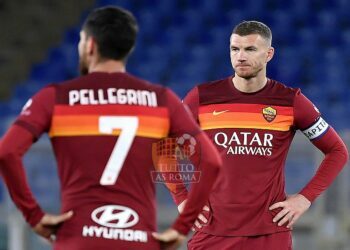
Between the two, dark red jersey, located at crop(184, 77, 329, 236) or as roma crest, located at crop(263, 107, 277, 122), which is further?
as roma crest, located at crop(263, 107, 277, 122)

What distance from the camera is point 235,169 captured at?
16.0ft

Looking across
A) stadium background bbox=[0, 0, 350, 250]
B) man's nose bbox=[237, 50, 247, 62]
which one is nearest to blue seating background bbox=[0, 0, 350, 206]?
stadium background bbox=[0, 0, 350, 250]

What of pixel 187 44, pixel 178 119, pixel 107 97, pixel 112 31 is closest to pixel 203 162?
pixel 178 119

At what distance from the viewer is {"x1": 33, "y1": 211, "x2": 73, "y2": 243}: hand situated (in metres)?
3.38

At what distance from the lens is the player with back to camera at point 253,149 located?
487 cm

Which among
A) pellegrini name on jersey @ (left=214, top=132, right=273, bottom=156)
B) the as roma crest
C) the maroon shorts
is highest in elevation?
the as roma crest

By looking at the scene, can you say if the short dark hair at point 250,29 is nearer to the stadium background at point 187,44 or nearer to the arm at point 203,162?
the arm at point 203,162

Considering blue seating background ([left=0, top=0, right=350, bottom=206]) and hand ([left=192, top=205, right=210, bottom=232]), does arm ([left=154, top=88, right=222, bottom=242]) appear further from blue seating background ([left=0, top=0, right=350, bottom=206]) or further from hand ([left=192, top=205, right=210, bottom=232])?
blue seating background ([left=0, top=0, right=350, bottom=206])

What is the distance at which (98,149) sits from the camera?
134 inches

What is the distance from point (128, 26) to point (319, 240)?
4140 mm

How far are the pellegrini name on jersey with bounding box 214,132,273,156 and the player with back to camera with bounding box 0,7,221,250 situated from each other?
4.87ft

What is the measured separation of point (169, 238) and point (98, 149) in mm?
418

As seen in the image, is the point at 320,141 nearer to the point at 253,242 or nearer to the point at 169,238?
the point at 253,242

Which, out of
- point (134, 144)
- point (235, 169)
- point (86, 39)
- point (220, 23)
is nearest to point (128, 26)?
point (86, 39)
